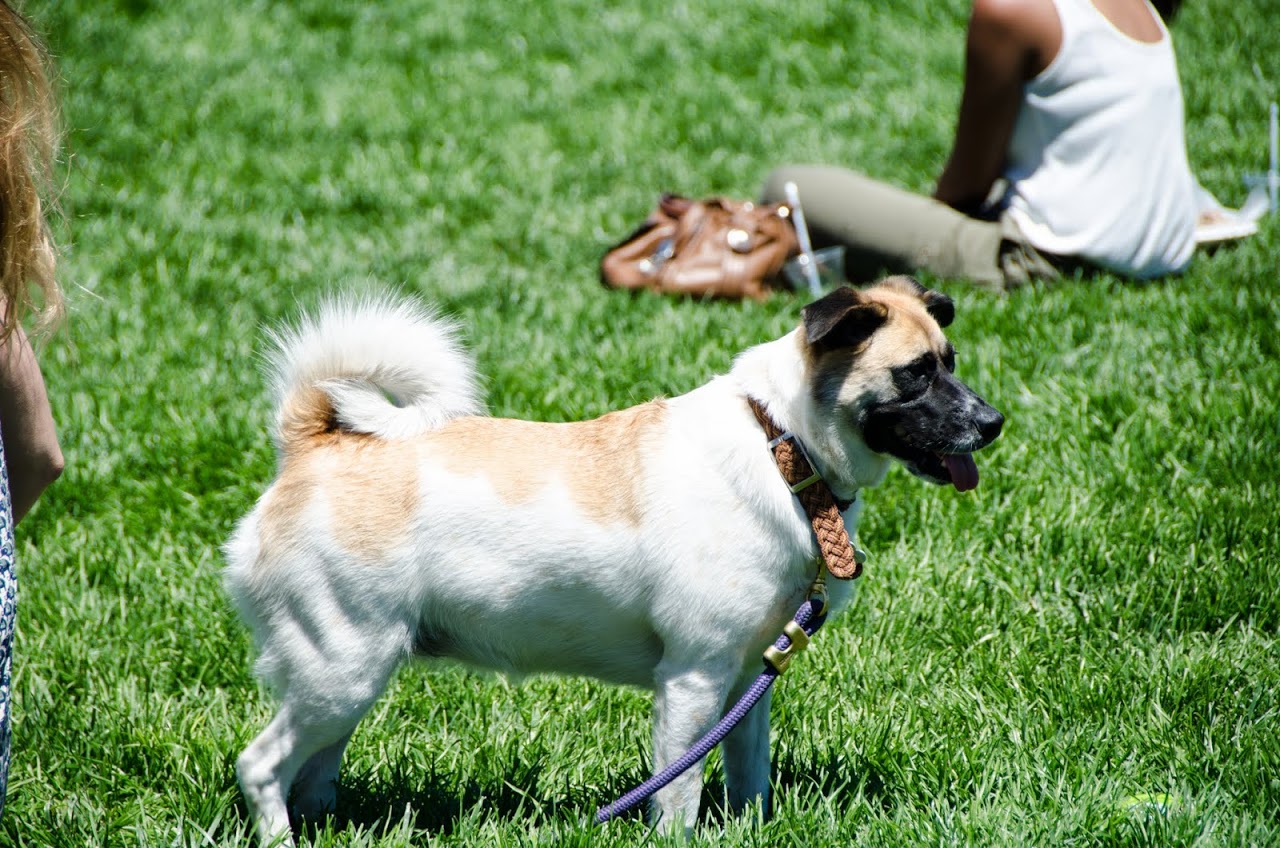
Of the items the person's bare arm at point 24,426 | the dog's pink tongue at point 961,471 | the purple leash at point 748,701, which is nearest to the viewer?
the person's bare arm at point 24,426

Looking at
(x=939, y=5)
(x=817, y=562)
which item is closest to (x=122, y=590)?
(x=817, y=562)

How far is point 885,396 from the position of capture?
9.25ft

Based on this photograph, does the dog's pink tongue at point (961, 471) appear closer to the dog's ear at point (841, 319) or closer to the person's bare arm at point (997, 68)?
the dog's ear at point (841, 319)

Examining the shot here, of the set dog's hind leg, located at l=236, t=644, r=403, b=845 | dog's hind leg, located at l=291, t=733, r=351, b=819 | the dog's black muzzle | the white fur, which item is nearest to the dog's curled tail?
the white fur

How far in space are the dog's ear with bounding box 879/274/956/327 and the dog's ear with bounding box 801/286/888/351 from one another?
33 centimetres

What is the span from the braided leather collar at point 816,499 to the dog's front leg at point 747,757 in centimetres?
42

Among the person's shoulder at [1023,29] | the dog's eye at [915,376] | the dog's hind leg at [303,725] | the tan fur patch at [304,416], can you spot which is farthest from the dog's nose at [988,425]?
the person's shoulder at [1023,29]

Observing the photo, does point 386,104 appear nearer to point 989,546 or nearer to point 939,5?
point 939,5

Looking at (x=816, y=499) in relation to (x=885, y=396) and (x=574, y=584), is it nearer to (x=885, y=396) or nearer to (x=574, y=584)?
(x=885, y=396)

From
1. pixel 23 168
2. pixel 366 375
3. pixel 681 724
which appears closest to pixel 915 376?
pixel 681 724

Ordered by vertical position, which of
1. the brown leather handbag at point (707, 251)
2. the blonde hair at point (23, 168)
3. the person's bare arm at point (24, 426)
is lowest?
the brown leather handbag at point (707, 251)

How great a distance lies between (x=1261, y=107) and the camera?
25.7 feet

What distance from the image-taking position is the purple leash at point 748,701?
2656 millimetres

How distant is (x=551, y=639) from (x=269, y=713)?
115 cm
